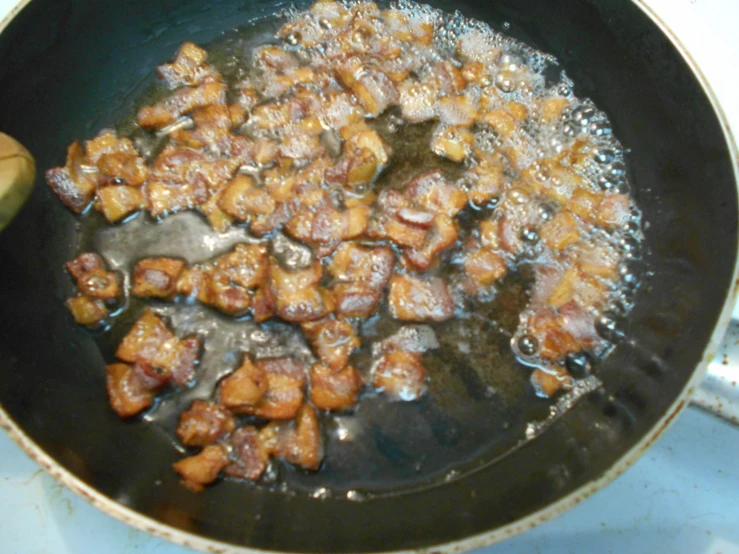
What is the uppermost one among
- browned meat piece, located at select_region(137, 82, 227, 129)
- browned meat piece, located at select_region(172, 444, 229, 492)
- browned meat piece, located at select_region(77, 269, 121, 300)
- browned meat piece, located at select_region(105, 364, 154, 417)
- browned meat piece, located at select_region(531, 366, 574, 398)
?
browned meat piece, located at select_region(137, 82, 227, 129)

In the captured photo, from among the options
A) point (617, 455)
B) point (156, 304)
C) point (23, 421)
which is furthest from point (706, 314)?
point (23, 421)

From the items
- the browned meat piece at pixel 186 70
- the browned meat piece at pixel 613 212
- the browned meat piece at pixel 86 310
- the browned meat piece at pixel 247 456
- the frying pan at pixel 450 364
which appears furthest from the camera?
the browned meat piece at pixel 186 70

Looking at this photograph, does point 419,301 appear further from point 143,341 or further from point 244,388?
point 143,341

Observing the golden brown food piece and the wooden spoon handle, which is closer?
the wooden spoon handle

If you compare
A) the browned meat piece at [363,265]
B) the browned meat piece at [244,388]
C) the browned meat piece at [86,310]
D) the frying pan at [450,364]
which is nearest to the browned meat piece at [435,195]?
the browned meat piece at [363,265]

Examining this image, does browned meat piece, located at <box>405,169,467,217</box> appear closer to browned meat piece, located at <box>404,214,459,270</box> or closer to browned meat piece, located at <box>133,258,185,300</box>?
browned meat piece, located at <box>404,214,459,270</box>

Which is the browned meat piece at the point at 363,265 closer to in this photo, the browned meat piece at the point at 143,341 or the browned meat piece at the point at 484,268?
the browned meat piece at the point at 484,268

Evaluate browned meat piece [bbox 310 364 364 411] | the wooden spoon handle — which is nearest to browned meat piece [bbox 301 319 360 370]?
browned meat piece [bbox 310 364 364 411]
